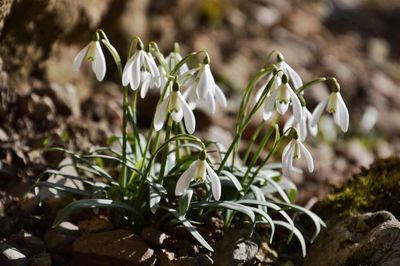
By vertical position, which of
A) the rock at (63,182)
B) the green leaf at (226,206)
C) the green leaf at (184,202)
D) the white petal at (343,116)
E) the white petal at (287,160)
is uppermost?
the white petal at (343,116)

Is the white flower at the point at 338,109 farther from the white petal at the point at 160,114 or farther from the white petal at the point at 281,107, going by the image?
the white petal at the point at 160,114

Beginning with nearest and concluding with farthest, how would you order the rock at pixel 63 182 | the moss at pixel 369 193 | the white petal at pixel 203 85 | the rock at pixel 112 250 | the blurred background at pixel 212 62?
the white petal at pixel 203 85
the rock at pixel 112 250
the rock at pixel 63 182
the moss at pixel 369 193
the blurred background at pixel 212 62

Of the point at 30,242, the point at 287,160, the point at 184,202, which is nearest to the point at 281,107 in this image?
the point at 287,160

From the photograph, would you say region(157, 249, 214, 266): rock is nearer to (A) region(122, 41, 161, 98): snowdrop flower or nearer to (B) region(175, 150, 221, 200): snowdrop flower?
(B) region(175, 150, 221, 200): snowdrop flower

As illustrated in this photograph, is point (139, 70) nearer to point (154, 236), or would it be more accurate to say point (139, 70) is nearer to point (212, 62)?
point (154, 236)

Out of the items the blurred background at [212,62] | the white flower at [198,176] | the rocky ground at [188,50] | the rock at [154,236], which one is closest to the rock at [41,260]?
the rocky ground at [188,50]

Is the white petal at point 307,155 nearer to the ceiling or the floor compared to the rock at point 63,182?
nearer to the ceiling
